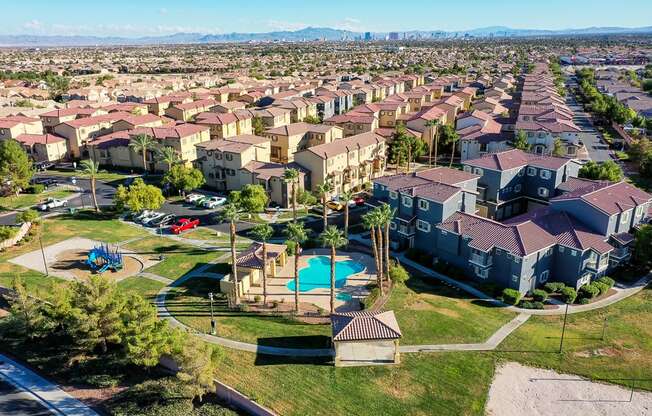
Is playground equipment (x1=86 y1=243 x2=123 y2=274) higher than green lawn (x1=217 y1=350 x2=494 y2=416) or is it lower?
higher

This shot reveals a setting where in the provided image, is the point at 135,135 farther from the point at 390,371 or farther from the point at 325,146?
the point at 390,371

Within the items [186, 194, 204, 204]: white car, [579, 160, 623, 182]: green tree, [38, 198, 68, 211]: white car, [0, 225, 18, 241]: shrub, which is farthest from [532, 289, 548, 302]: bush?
[38, 198, 68, 211]: white car

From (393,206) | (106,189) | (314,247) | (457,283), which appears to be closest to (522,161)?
(393,206)

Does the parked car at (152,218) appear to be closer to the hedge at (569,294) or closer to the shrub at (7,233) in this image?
the shrub at (7,233)

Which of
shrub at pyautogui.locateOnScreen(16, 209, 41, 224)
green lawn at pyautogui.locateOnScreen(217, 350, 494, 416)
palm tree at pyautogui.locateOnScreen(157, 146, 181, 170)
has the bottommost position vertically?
green lawn at pyautogui.locateOnScreen(217, 350, 494, 416)

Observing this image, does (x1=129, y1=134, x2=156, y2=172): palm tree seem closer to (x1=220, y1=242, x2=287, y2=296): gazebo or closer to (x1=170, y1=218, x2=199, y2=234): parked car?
(x1=170, y1=218, x2=199, y2=234): parked car

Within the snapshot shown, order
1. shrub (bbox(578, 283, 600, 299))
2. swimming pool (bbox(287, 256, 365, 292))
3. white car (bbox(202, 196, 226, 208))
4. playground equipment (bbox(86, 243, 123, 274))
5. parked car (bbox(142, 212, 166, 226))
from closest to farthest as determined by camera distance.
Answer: shrub (bbox(578, 283, 600, 299)), swimming pool (bbox(287, 256, 365, 292)), playground equipment (bbox(86, 243, 123, 274)), parked car (bbox(142, 212, 166, 226)), white car (bbox(202, 196, 226, 208))

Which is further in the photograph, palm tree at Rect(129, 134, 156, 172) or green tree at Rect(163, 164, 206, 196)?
palm tree at Rect(129, 134, 156, 172)

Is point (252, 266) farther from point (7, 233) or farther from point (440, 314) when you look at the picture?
point (7, 233)
